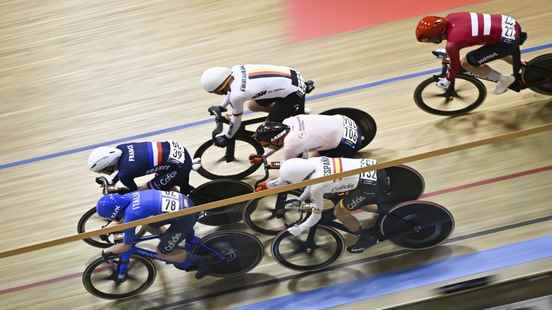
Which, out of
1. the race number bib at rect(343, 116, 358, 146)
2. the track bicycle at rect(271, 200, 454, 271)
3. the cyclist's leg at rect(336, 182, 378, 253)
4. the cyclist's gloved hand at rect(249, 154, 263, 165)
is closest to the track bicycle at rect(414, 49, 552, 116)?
the race number bib at rect(343, 116, 358, 146)

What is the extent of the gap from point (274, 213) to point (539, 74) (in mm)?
2433

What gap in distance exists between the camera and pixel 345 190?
3430 millimetres

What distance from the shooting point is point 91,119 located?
5766 millimetres

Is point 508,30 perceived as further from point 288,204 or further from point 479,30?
point 288,204

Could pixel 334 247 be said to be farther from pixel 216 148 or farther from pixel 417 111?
pixel 417 111

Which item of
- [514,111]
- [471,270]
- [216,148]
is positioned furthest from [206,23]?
[471,270]

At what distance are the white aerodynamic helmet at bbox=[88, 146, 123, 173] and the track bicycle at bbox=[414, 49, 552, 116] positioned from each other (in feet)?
7.58

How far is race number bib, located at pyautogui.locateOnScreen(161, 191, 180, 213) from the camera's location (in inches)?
150

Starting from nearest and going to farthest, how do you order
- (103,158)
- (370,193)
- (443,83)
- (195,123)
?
1. (370,193)
2. (103,158)
3. (443,83)
4. (195,123)

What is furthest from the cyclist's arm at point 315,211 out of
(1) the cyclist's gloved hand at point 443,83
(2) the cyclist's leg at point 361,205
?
(1) the cyclist's gloved hand at point 443,83

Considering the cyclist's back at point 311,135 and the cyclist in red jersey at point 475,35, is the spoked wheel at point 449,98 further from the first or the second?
the cyclist's back at point 311,135

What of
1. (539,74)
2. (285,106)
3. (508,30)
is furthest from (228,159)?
(539,74)

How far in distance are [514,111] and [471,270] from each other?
201cm

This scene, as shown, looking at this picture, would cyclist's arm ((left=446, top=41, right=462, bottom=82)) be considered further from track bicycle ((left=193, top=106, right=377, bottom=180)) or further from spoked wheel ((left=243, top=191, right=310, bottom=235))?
spoked wheel ((left=243, top=191, right=310, bottom=235))
